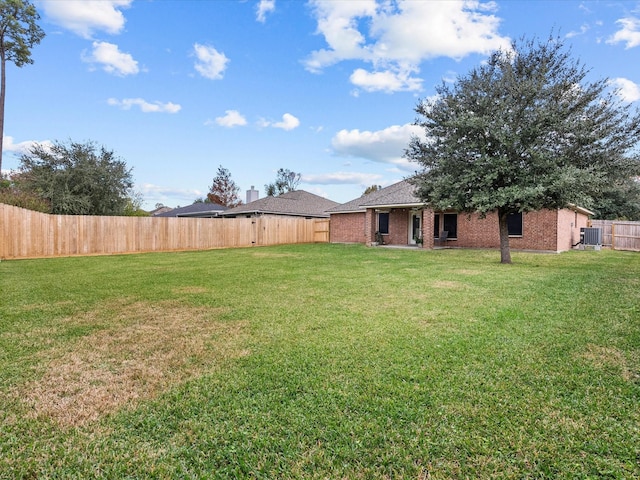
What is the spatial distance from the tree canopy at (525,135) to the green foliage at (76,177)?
734 inches

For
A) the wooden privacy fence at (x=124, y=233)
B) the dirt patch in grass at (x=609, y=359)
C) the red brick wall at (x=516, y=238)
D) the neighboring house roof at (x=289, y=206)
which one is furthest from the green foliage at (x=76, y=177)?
the dirt patch in grass at (x=609, y=359)

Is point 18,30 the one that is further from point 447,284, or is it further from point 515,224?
point 515,224

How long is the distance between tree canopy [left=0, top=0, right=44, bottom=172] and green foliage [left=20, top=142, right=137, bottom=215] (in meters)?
2.12

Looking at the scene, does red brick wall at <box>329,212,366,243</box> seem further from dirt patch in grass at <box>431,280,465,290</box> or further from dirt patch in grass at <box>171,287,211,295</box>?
dirt patch in grass at <box>171,287,211,295</box>

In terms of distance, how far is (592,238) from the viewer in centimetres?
1764

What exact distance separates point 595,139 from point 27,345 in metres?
13.8

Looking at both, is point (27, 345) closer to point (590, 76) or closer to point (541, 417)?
point (541, 417)

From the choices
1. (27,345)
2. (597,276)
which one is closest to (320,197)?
(597,276)

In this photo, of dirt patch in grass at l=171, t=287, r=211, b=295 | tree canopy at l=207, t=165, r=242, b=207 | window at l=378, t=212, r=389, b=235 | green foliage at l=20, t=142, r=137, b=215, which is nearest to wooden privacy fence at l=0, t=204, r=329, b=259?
window at l=378, t=212, r=389, b=235

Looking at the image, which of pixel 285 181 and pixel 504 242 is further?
pixel 285 181

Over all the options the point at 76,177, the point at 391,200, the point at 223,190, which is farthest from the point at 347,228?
the point at 223,190

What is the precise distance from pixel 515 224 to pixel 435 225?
390 cm

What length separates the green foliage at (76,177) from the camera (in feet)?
62.5

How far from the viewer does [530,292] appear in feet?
20.7
